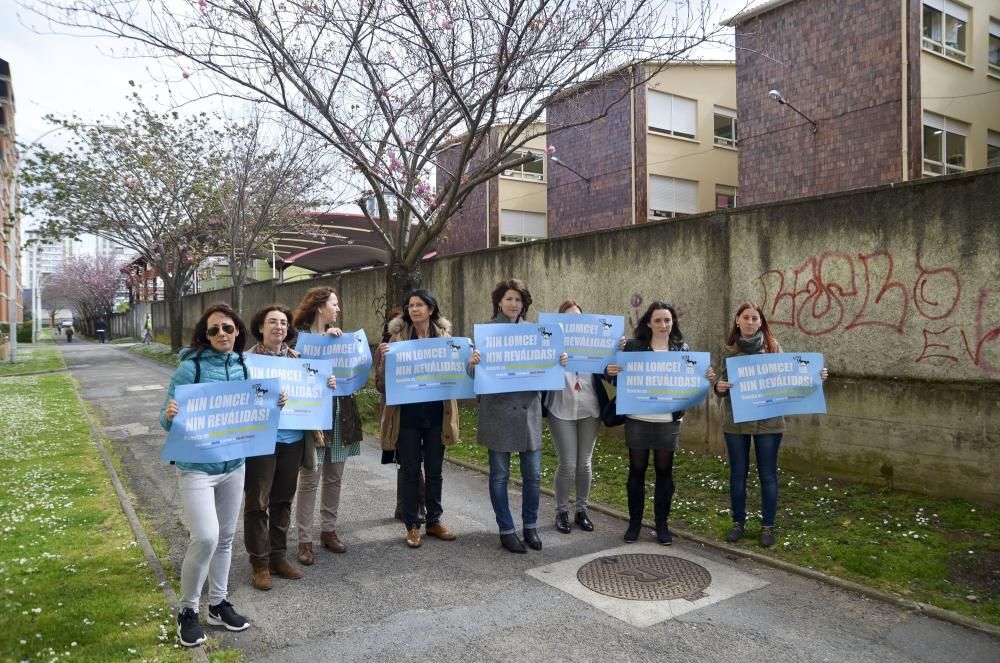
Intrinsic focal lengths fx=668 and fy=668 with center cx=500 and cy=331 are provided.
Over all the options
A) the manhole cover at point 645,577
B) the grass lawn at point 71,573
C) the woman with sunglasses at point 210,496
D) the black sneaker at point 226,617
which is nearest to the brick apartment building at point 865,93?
the manhole cover at point 645,577

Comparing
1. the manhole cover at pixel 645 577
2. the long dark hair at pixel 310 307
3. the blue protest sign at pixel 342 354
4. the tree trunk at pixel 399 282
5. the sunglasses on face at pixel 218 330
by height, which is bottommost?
the manhole cover at pixel 645 577

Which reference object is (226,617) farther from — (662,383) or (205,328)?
(662,383)

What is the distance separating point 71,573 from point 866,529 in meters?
6.01

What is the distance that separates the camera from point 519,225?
2592 centimetres

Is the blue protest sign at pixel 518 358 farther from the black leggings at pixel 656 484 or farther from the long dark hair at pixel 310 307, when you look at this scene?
the long dark hair at pixel 310 307

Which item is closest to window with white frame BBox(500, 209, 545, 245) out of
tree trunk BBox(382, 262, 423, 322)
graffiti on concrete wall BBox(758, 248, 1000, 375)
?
tree trunk BBox(382, 262, 423, 322)

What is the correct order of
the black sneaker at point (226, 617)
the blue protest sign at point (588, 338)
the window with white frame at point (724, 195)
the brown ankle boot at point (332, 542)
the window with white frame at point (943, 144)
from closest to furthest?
the black sneaker at point (226, 617)
the brown ankle boot at point (332, 542)
the blue protest sign at point (588, 338)
the window with white frame at point (943, 144)
the window with white frame at point (724, 195)

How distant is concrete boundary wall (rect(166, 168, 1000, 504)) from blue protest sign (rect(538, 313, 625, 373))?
2603 millimetres

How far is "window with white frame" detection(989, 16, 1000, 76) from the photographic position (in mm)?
16938

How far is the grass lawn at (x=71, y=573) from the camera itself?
12.0 feet

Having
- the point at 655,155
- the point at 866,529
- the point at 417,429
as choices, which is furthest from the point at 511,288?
the point at 655,155

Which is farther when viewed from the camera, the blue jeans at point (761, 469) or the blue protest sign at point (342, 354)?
the blue jeans at point (761, 469)

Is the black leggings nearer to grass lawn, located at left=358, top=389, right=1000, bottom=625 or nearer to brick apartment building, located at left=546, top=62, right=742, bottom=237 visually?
grass lawn, located at left=358, top=389, right=1000, bottom=625

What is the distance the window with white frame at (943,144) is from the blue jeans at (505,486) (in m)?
14.8
